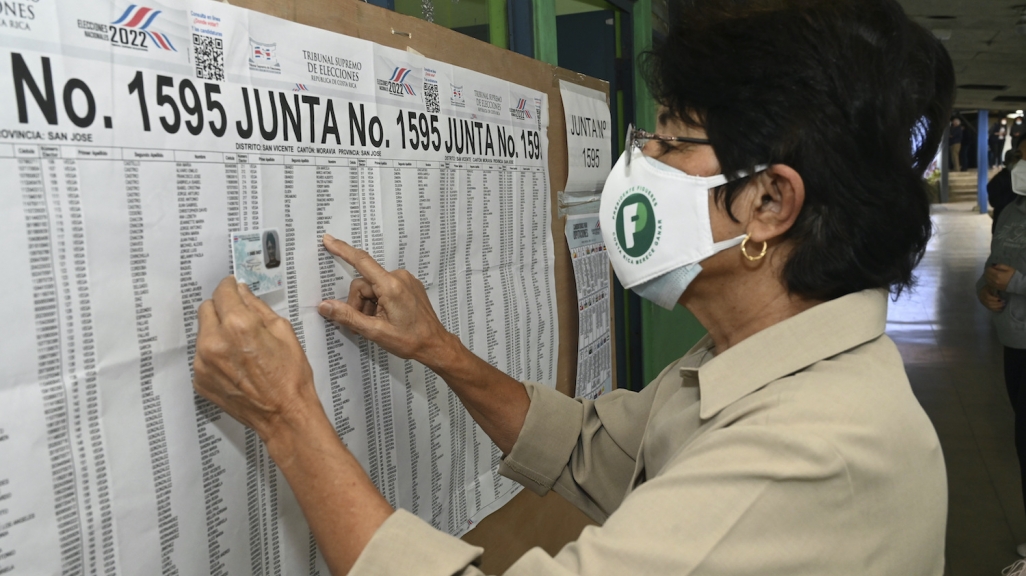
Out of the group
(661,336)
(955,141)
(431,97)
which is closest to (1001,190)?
(661,336)

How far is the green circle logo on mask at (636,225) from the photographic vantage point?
1003mm

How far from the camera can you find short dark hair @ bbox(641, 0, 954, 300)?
0.85m

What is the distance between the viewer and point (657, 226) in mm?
992

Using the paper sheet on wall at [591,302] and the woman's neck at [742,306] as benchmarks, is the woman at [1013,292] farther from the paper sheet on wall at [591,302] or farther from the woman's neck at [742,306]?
the woman's neck at [742,306]

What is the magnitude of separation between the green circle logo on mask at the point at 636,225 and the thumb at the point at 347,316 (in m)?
0.39

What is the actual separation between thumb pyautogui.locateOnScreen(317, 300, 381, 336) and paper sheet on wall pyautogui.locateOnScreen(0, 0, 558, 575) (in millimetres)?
19

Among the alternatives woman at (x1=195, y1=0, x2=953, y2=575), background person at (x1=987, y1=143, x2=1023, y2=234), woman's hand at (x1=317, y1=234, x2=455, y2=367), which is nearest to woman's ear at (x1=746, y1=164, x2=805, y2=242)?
woman at (x1=195, y1=0, x2=953, y2=575)

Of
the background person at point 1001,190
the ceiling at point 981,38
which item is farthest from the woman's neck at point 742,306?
the background person at point 1001,190

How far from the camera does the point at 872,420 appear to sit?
75 cm

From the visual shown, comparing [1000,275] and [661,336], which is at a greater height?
[1000,275]

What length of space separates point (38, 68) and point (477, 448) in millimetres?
974

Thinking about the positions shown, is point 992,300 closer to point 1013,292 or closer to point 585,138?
point 1013,292

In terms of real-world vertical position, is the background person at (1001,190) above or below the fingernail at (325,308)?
above

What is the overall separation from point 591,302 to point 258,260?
1121mm
